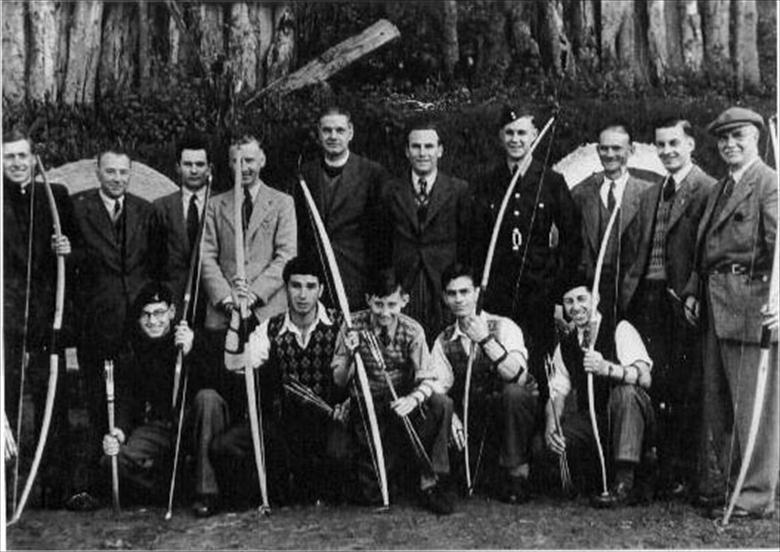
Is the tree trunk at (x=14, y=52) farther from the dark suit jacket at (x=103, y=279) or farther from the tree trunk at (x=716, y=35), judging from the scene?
the tree trunk at (x=716, y=35)

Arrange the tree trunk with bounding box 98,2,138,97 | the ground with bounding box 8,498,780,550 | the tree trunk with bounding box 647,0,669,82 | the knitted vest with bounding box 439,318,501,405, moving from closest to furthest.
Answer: the ground with bounding box 8,498,780,550 → the knitted vest with bounding box 439,318,501,405 → the tree trunk with bounding box 98,2,138,97 → the tree trunk with bounding box 647,0,669,82

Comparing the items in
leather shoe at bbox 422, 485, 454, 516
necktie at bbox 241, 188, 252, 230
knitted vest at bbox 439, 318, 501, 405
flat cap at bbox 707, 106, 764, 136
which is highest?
flat cap at bbox 707, 106, 764, 136

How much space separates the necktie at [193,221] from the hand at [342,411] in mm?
1064

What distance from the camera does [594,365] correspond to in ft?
21.5

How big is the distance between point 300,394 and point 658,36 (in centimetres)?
253

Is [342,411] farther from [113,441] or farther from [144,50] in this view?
[144,50]

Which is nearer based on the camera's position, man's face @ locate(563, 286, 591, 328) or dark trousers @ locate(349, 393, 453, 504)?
dark trousers @ locate(349, 393, 453, 504)

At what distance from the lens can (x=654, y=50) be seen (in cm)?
674

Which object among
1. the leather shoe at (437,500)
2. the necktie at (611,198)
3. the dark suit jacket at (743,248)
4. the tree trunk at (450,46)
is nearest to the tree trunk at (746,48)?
the dark suit jacket at (743,248)

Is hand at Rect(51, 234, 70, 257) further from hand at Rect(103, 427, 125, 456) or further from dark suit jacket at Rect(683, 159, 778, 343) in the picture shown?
dark suit jacket at Rect(683, 159, 778, 343)

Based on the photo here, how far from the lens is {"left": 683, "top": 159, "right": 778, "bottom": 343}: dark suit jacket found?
6.46 m

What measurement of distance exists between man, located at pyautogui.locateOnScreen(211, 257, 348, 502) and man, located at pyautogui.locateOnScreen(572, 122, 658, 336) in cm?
130

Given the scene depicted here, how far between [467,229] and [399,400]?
90cm

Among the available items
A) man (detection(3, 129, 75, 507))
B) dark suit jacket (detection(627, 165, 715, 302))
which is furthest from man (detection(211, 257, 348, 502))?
dark suit jacket (detection(627, 165, 715, 302))
